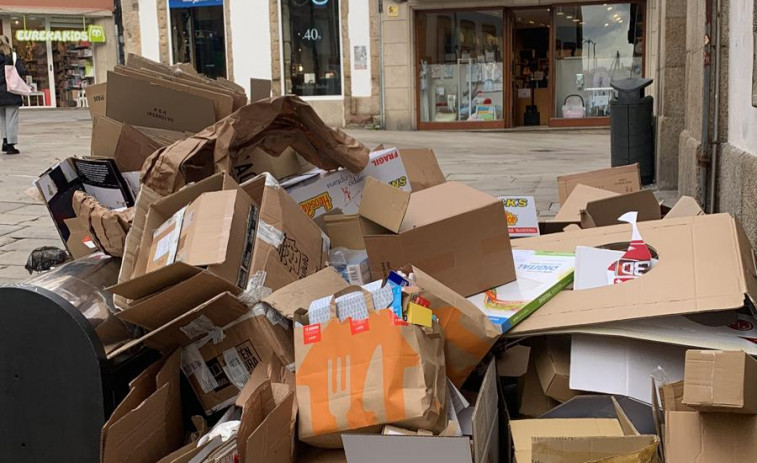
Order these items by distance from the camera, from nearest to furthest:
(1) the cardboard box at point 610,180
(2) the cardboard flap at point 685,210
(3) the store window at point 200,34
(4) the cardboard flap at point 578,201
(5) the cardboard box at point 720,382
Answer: (5) the cardboard box at point 720,382 → (2) the cardboard flap at point 685,210 → (4) the cardboard flap at point 578,201 → (1) the cardboard box at point 610,180 → (3) the store window at point 200,34

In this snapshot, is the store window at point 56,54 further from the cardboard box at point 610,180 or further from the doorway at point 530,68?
the cardboard box at point 610,180

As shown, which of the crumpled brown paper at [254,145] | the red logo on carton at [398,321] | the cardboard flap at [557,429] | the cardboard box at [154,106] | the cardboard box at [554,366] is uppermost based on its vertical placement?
the cardboard box at [154,106]

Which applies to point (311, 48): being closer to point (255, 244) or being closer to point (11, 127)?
point (11, 127)

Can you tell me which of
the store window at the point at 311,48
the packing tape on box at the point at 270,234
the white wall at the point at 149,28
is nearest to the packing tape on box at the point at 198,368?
the packing tape on box at the point at 270,234

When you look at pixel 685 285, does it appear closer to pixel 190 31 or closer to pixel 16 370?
pixel 16 370

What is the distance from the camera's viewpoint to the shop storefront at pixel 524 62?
15.9 m

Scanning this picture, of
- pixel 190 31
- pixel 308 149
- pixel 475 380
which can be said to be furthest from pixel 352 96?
pixel 475 380

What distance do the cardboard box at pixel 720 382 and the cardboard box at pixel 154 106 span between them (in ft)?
8.63

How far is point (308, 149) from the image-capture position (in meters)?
3.73

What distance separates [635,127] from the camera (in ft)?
29.4

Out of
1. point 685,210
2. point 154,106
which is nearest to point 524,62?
point 685,210

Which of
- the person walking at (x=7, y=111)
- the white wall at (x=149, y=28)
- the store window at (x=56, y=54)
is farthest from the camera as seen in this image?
the store window at (x=56, y=54)

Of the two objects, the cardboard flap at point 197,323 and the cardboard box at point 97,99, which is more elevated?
the cardboard box at point 97,99

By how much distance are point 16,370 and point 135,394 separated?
37 centimetres
